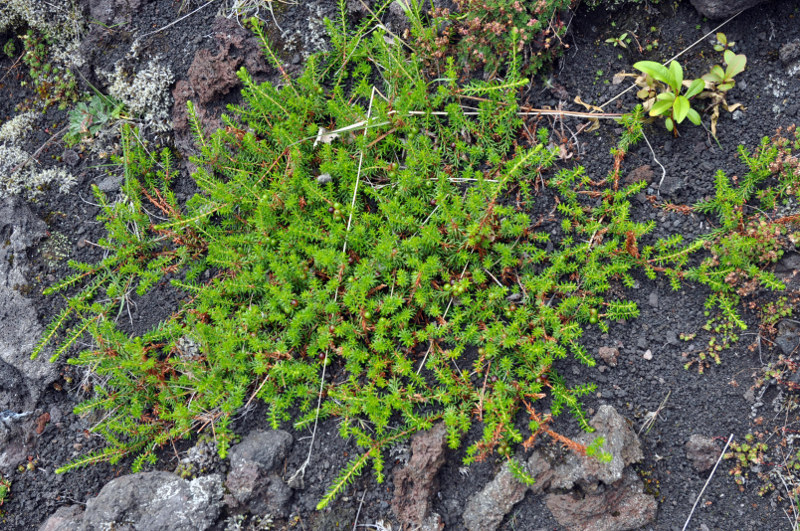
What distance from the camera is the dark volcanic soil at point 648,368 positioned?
3.44m

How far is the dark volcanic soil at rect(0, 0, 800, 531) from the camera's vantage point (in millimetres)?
3441

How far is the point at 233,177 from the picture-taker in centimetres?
419

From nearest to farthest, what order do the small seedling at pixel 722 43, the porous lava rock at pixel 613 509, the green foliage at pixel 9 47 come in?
the porous lava rock at pixel 613 509 → the small seedling at pixel 722 43 → the green foliage at pixel 9 47

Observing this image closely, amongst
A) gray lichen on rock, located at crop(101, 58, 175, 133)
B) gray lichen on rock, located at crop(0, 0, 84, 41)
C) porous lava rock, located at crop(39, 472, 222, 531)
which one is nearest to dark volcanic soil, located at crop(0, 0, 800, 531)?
porous lava rock, located at crop(39, 472, 222, 531)

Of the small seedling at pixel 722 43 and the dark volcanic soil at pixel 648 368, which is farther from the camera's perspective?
the small seedling at pixel 722 43

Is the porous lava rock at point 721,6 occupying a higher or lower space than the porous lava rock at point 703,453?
higher

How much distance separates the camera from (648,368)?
11.8ft

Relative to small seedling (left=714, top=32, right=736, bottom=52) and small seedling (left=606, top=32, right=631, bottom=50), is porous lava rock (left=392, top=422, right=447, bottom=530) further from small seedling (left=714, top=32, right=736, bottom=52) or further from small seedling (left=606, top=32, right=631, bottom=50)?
small seedling (left=714, top=32, right=736, bottom=52)

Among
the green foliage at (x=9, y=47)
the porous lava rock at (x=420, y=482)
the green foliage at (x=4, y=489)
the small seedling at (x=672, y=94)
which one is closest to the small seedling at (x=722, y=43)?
the small seedling at (x=672, y=94)

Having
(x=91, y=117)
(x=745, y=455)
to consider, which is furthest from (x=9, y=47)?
(x=745, y=455)

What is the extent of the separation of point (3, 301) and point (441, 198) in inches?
147

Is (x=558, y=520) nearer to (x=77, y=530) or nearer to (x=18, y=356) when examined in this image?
(x=77, y=530)

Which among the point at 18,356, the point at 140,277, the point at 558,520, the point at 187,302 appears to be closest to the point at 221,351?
the point at 187,302

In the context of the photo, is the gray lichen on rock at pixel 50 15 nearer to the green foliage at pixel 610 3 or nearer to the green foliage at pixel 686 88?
the green foliage at pixel 610 3
